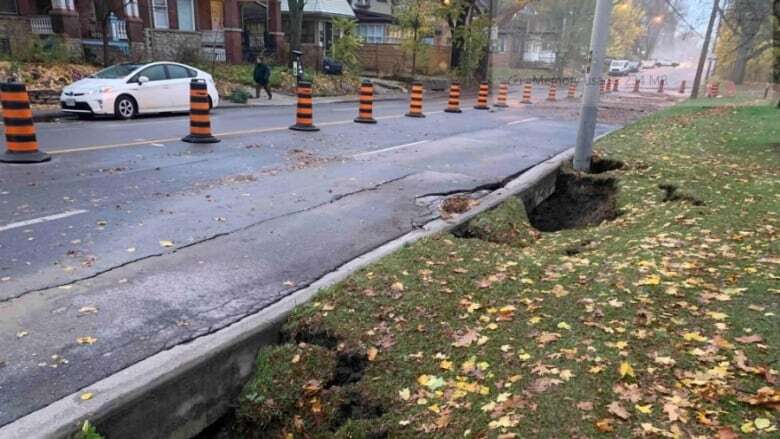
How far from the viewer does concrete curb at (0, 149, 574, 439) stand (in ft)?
9.48

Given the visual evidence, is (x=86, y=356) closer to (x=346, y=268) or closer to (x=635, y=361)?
(x=346, y=268)

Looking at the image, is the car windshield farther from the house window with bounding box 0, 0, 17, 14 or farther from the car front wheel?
the house window with bounding box 0, 0, 17, 14

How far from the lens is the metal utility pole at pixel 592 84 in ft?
29.6

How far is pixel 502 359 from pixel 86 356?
2575 mm

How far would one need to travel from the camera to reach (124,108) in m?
15.0

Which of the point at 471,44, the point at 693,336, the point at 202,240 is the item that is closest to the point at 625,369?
the point at 693,336

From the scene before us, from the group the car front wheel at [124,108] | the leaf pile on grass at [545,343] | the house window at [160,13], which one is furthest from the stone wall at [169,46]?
the leaf pile on grass at [545,343]

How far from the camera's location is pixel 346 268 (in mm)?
5207

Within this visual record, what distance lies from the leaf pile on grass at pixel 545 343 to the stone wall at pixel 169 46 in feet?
76.7

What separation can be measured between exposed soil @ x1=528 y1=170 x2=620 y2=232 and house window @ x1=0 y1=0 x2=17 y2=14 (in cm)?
2435

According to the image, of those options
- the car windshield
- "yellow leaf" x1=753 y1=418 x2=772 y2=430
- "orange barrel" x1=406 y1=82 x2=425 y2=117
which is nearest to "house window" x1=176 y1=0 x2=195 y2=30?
the car windshield

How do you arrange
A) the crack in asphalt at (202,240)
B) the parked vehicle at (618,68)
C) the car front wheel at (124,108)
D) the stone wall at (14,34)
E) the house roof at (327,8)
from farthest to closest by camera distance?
the parked vehicle at (618,68)
the house roof at (327,8)
the stone wall at (14,34)
the car front wheel at (124,108)
the crack in asphalt at (202,240)

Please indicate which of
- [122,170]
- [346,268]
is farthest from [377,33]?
[346,268]

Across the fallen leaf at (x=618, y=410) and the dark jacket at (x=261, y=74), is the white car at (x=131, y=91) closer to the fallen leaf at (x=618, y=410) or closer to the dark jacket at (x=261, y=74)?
the dark jacket at (x=261, y=74)
